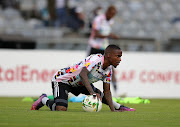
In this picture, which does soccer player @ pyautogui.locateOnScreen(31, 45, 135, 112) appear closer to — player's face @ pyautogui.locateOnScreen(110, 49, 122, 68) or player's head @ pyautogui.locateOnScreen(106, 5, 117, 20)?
player's face @ pyautogui.locateOnScreen(110, 49, 122, 68)

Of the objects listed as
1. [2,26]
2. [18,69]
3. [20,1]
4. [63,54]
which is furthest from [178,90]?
[20,1]

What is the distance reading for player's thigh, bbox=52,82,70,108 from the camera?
8367 mm

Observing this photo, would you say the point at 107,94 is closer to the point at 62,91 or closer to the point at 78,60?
the point at 62,91

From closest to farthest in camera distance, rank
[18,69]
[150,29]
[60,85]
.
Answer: [60,85]
[18,69]
[150,29]

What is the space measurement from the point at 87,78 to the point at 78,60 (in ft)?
28.2

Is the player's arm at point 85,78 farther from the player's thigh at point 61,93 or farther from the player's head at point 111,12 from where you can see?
the player's head at point 111,12

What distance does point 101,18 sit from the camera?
1384cm

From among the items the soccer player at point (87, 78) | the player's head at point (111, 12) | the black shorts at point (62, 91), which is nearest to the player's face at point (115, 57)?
the soccer player at point (87, 78)

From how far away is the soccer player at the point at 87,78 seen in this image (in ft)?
25.8

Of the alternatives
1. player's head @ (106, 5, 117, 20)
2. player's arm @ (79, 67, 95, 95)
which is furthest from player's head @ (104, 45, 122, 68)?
player's head @ (106, 5, 117, 20)

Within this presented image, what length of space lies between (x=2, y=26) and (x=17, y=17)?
174cm

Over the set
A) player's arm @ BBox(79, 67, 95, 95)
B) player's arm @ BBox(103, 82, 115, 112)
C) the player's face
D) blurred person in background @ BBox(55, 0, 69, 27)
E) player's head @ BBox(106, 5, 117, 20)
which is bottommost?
player's arm @ BBox(103, 82, 115, 112)

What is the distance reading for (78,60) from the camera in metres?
16.5

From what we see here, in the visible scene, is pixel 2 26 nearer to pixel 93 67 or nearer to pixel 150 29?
pixel 150 29
